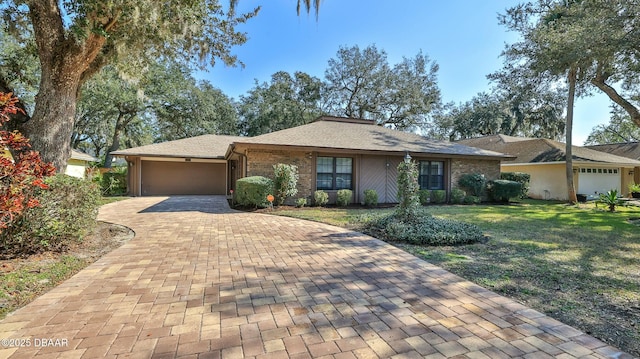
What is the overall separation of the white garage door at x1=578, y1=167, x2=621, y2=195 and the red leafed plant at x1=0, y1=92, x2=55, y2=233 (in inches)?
885

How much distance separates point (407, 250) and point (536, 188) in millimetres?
17468

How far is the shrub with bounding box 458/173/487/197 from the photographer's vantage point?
44.7ft

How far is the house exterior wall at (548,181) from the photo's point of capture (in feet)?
54.9

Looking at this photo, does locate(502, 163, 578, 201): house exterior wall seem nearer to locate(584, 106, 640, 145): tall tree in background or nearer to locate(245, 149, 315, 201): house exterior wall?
locate(245, 149, 315, 201): house exterior wall

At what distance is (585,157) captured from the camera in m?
17.0

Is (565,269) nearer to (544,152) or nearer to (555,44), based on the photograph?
(555,44)

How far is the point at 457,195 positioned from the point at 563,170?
8190mm

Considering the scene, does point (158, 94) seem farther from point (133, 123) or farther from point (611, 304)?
point (611, 304)

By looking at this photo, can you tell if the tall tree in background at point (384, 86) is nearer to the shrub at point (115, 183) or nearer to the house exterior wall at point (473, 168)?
the house exterior wall at point (473, 168)

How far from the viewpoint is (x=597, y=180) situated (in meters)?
17.5

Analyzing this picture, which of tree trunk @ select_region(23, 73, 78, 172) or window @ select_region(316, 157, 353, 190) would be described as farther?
window @ select_region(316, 157, 353, 190)

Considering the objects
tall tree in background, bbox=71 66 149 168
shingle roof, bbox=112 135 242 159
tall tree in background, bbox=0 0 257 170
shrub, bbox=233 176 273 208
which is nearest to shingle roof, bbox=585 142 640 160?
shrub, bbox=233 176 273 208

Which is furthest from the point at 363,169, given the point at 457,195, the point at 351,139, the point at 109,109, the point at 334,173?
the point at 109,109

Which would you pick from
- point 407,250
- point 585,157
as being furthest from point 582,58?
point 585,157
